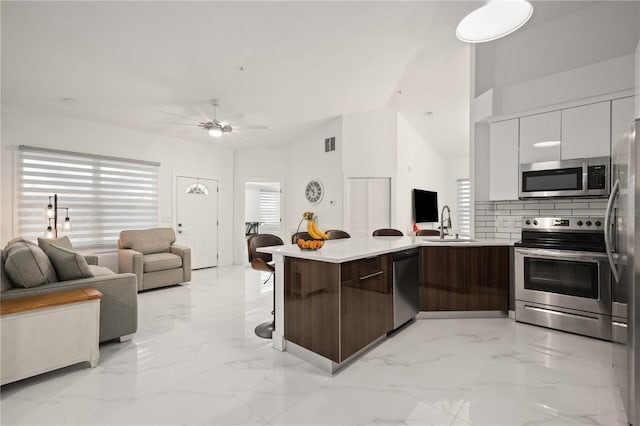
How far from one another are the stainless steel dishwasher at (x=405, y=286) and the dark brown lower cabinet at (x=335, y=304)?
22 centimetres

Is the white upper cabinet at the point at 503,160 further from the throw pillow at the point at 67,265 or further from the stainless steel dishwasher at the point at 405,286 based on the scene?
the throw pillow at the point at 67,265

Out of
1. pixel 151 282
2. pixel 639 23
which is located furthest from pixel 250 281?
pixel 639 23

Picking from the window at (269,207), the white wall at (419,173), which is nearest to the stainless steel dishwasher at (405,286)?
the white wall at (419,173)

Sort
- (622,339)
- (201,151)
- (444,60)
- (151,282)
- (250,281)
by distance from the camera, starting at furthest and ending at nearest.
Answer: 1. (201,151)
2. (250,281)
3. (151,282)
4. (444,60)
5. (622,339)

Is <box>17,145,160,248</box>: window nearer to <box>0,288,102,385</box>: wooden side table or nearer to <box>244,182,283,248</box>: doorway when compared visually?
<box>0,288,102,385</box>: wooden side table

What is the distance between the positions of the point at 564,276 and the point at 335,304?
2299 millimetres

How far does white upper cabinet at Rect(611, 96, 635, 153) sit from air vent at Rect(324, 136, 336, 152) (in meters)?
3.95

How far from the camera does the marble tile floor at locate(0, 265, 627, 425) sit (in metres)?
1.73

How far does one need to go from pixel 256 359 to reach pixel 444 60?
428 cm

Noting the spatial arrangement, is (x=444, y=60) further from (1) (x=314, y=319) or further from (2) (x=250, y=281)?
(2) (x=250, y=281)

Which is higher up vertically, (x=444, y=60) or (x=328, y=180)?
(x=444, y=60)

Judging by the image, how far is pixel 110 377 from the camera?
2168 millimetres

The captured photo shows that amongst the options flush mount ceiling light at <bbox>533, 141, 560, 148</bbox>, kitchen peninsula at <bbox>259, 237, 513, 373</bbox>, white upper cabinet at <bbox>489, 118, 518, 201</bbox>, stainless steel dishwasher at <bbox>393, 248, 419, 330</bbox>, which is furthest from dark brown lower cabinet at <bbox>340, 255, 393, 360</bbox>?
flush mount ceiling light at <bbox>533, 141, 560, 148</bbox>

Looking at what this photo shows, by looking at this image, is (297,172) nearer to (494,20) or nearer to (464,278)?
(464,278)
